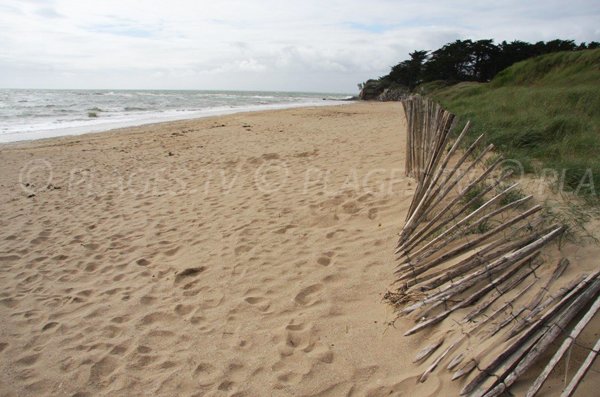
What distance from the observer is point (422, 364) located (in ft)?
6.99

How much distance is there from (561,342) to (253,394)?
158cm

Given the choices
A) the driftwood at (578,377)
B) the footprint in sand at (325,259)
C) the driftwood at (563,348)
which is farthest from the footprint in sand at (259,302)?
the driftwood at (578,377)

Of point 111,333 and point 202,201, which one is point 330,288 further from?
point 202,201

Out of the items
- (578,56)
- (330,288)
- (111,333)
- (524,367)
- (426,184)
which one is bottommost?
(111,333)

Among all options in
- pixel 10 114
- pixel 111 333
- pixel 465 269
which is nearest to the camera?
pixel 465 269

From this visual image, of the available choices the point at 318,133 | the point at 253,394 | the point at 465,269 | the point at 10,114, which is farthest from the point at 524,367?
the point at 10,114

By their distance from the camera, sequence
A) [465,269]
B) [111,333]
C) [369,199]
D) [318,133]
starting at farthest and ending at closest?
1. [318,133]
2. [369,199]
3. [111,333]
4. [465,269]

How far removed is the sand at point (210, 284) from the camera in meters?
2.35

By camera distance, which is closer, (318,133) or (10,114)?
(318,133)

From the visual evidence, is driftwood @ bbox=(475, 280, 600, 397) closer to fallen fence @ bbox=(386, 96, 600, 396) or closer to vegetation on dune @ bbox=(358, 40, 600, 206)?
fallen fence @ bbox=(386, 96, 600, 396)
